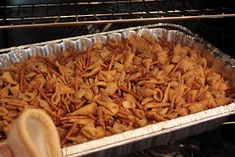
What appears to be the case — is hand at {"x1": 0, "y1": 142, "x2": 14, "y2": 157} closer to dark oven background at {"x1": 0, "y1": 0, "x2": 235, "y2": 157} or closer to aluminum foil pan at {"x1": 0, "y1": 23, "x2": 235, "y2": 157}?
aluminum foil pan at {"x1": 0, "y1": 23, "x2": 235, "y2": 157}

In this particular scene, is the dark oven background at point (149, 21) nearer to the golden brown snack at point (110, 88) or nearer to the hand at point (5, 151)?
the golden brown snack at point (110, 88)

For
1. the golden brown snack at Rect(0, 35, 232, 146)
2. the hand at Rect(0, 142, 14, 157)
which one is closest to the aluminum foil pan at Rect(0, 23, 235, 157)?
the golden brown snack at Rect(0, 35, 232, 146)

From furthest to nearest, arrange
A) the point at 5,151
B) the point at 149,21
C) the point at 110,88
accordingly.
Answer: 1. the point at 110,88
2. the point at 149,21
3. the point at 5,151

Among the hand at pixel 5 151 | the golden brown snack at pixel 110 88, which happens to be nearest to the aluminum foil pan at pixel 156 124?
the golden brown snack at pixel 110 88

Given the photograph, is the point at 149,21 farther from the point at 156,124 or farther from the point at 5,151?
the point at 5,151

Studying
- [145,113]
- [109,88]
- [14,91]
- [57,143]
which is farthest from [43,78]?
[57,143]

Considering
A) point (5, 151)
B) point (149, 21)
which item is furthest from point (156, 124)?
point (5, 151)

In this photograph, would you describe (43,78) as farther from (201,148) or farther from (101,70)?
(201,148)
